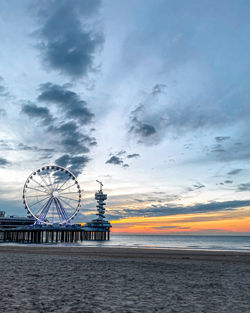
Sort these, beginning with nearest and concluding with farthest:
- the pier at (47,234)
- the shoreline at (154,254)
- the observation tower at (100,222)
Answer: the shoreline at (154,254)
the pier at (47,234)
the observation tower at (100,222)

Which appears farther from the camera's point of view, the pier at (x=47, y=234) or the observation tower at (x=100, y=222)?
the observation tower at (x=100, y=222)

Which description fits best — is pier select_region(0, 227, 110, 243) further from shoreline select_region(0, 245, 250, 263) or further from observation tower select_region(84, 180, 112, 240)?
shoreline select_region(0, 245, 250, 263)

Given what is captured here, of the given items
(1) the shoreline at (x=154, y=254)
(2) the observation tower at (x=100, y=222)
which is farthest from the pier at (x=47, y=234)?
(1) the shoreline at (x=154, y=254)

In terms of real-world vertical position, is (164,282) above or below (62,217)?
below

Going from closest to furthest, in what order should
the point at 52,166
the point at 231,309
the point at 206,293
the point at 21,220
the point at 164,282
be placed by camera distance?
1. the point at 231,309
2. the point at 206,293
3. the point at 164,282
4. the point at 52,166
5. the point at 21,220

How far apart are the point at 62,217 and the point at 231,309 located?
281 ft

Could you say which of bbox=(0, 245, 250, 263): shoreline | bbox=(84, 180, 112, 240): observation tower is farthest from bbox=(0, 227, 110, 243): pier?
bbox=(0, 245, 250, 263): shoreline

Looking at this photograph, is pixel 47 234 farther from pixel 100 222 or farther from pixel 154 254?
pixel 154 254

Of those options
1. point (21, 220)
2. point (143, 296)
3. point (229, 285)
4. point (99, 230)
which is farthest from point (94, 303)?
point (21, 220)

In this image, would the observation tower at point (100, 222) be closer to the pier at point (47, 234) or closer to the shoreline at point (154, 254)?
the pier at point (47, 234)

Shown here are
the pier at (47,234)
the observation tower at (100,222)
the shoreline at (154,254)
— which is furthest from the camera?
the observation tower at (100,222)

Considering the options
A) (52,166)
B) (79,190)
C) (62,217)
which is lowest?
(62,217)

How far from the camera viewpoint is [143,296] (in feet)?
31.3

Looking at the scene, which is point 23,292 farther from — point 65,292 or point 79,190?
point 79,190
